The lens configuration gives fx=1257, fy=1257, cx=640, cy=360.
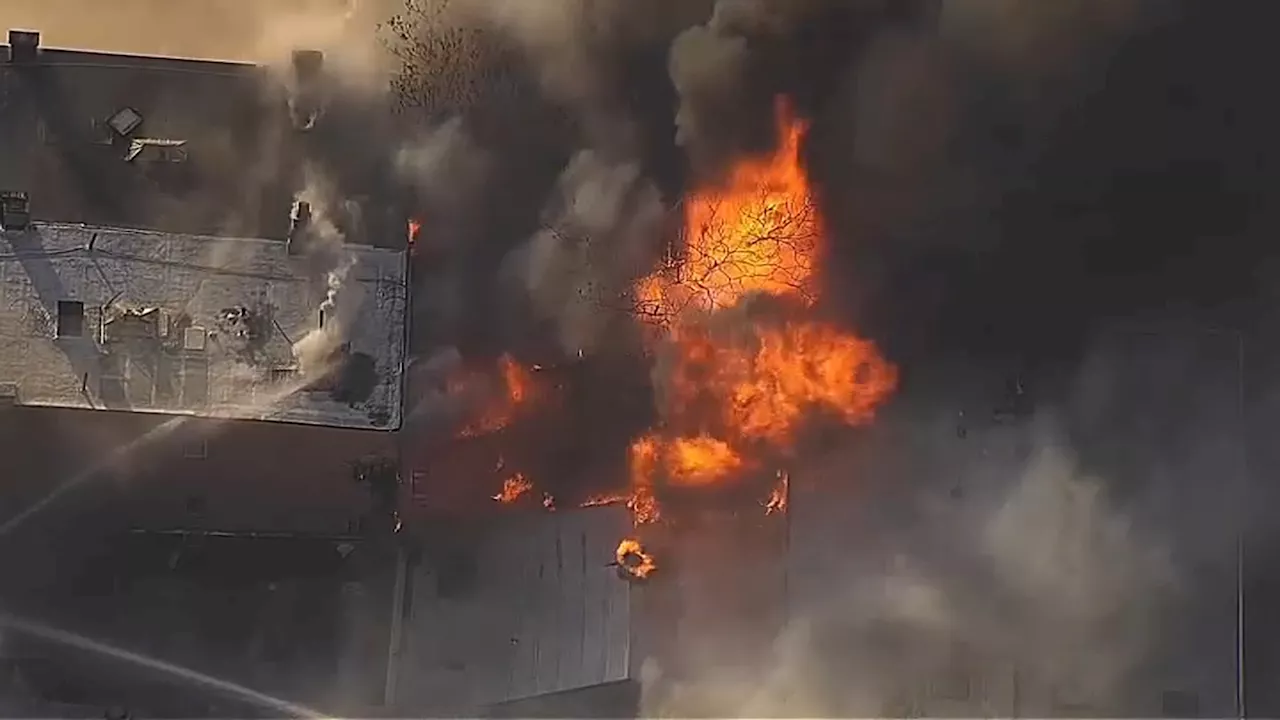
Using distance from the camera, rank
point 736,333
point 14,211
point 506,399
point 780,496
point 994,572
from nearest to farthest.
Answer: point 14,211, point 506,399, point 736,333, point 780,496, point 994,572

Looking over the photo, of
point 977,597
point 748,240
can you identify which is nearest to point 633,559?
point 748,240

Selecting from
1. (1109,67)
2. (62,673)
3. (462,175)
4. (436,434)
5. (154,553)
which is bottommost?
(62,673)

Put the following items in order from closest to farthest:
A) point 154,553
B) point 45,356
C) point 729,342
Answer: point 45,356, point 154,553, point 729,342

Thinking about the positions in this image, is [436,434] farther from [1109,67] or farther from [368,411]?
[1109,67]

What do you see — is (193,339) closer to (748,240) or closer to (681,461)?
(681,461)

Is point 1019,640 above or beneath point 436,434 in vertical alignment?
beneath

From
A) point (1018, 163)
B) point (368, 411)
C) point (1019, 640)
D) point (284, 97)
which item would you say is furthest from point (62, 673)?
point (1018, 163)
